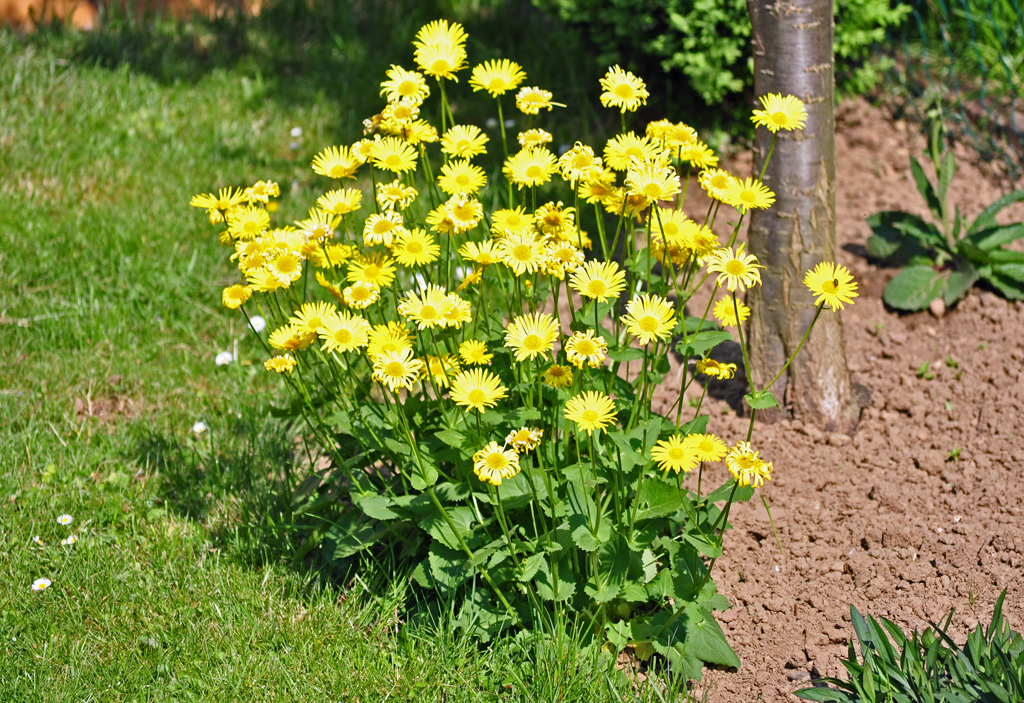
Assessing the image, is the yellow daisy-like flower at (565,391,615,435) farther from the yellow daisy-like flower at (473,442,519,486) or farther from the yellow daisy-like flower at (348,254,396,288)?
the yellow daisy-like flower at (348,254,396,288)

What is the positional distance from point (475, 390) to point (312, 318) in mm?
367

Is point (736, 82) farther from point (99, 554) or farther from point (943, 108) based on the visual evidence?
point (99, 554)

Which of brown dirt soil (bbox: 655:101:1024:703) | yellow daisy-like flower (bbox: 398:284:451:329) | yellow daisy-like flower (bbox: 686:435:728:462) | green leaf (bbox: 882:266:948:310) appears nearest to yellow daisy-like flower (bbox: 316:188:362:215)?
yellow daisy-like flower (bbox: 398:284:451:329)

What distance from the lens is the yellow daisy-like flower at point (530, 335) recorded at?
66.1 inches

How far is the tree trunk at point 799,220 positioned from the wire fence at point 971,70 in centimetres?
164

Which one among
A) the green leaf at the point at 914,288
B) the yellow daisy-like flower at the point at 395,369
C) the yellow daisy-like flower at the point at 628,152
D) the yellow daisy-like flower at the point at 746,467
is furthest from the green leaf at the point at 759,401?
the green leaf at the point at 914,288

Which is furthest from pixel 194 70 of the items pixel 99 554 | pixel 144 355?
pixel 99 554

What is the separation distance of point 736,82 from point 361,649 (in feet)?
9.18

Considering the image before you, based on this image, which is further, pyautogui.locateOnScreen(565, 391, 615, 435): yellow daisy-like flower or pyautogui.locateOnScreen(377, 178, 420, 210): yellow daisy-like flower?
pyautogui.locateOnScreen(377, 178, 420, 210): yellow daisy-like flower

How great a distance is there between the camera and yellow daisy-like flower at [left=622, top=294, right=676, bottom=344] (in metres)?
1.67

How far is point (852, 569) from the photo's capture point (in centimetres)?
236

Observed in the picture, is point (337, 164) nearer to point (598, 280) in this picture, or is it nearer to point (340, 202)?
point (340, 202)

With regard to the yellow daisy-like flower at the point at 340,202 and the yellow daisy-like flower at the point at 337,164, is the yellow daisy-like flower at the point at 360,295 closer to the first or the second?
the yellow daisy-like flower at the point at 340,202

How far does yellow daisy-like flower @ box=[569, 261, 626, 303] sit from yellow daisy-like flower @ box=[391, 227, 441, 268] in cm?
→ 32
